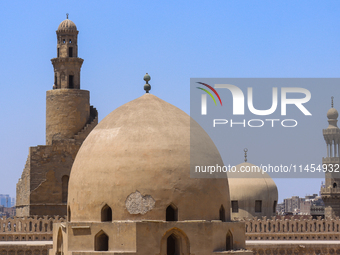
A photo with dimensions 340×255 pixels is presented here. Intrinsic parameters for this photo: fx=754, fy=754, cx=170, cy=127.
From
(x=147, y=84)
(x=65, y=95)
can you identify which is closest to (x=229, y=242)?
(x=147, y=84)

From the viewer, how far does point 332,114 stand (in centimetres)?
4781

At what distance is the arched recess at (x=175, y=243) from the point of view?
49.0 feet

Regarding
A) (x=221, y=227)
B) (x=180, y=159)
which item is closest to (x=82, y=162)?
(x=180, y=159)

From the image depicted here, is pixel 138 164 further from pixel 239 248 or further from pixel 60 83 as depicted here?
pixel 60 83

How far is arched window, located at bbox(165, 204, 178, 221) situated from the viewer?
15086 mm

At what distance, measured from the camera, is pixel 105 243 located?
15195 mm

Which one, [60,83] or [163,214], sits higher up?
[60,83]

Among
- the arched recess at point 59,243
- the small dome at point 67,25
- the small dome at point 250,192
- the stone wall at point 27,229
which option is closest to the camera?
the arched recess at point 59,243

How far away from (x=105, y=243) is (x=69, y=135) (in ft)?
62.1

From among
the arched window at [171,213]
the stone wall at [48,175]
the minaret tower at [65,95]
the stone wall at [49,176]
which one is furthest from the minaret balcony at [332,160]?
the arched window at [171,213]

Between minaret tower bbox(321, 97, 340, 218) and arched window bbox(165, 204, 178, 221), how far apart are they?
109 ft

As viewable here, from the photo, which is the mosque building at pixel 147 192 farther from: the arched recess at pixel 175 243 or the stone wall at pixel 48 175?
the stone wall at pixel 48 175

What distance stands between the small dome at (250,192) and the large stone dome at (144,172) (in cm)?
1657

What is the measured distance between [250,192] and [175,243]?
693 inches
